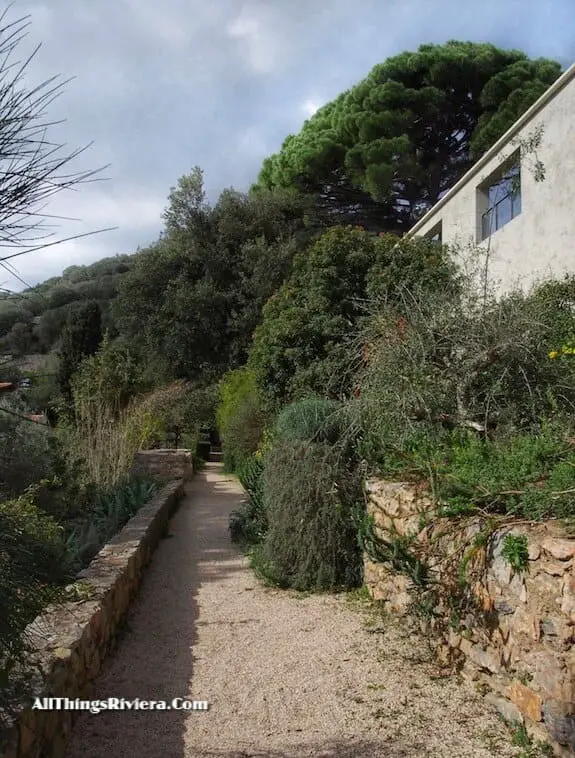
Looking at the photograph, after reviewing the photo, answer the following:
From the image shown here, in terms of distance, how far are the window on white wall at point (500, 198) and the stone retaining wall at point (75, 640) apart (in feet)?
24.8

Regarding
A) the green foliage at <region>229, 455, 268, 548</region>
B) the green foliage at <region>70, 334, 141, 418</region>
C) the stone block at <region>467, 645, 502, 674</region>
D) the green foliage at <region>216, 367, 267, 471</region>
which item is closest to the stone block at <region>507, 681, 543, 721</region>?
the stone block at <region>467, 645, 502, 674</region>

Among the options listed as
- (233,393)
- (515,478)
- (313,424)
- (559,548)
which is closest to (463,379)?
(313,424)

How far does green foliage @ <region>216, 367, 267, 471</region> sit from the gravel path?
6.86 meters

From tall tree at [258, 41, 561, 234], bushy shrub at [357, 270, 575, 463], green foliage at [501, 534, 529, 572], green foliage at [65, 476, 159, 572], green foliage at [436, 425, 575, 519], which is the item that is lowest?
green foliage at [65, 476, 159, 572]

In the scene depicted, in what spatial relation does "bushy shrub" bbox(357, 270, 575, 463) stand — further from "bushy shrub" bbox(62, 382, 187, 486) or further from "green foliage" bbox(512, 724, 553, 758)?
"bushy shrub" bbox(62, 382, 187, 486)

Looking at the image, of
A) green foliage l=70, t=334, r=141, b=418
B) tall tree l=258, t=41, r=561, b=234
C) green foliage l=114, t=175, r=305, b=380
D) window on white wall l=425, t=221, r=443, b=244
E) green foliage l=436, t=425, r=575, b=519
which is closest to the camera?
green foliage l=436, t=425, r=575, b=519

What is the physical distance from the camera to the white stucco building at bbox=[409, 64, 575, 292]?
879 centimetres

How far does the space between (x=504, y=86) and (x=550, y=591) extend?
67.8 ft

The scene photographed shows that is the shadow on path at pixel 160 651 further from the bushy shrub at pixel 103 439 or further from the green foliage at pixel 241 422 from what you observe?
the green foliage at pixel 241 422

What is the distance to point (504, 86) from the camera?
20344mm

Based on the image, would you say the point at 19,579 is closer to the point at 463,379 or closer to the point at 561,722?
the point at 561,722

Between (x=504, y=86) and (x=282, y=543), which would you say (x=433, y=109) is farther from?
(x=282, y=543)

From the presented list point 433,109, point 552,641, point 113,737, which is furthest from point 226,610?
point 433,109

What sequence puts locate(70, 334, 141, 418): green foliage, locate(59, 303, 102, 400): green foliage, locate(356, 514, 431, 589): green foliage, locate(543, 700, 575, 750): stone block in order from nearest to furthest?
locate(543, 700, 575, 750): stone block < locate(356, 514, 431, 589): green foliage < locate(70, 334, 141, 418): green foliage < locate(59, 303, 102, 400): green foliage
